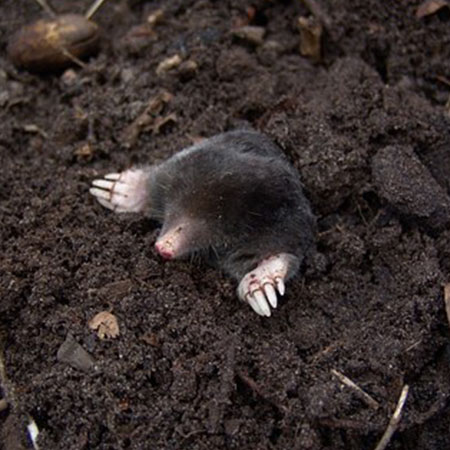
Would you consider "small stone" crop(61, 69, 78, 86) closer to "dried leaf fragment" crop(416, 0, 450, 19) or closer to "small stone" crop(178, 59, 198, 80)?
"small stone" crop(178, 59, 198, 80)

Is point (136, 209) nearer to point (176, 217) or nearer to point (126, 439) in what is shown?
point (176, 217)

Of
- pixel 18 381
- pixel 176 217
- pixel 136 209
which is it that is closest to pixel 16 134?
pixel 136 209

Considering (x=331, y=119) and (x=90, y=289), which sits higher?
(x=331, y=119)

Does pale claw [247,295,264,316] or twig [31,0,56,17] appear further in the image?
twig [31,0,56,17]

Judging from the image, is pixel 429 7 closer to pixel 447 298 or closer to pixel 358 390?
pixel 447 298

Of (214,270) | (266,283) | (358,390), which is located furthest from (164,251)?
(358,390)

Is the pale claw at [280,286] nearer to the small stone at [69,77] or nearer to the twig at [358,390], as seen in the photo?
the twig at [358,390]

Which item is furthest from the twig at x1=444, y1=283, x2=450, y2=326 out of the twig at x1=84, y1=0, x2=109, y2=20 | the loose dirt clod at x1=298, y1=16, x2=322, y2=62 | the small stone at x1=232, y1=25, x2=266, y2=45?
the twig at x1=84, y1=0, x2=109, y2=20
